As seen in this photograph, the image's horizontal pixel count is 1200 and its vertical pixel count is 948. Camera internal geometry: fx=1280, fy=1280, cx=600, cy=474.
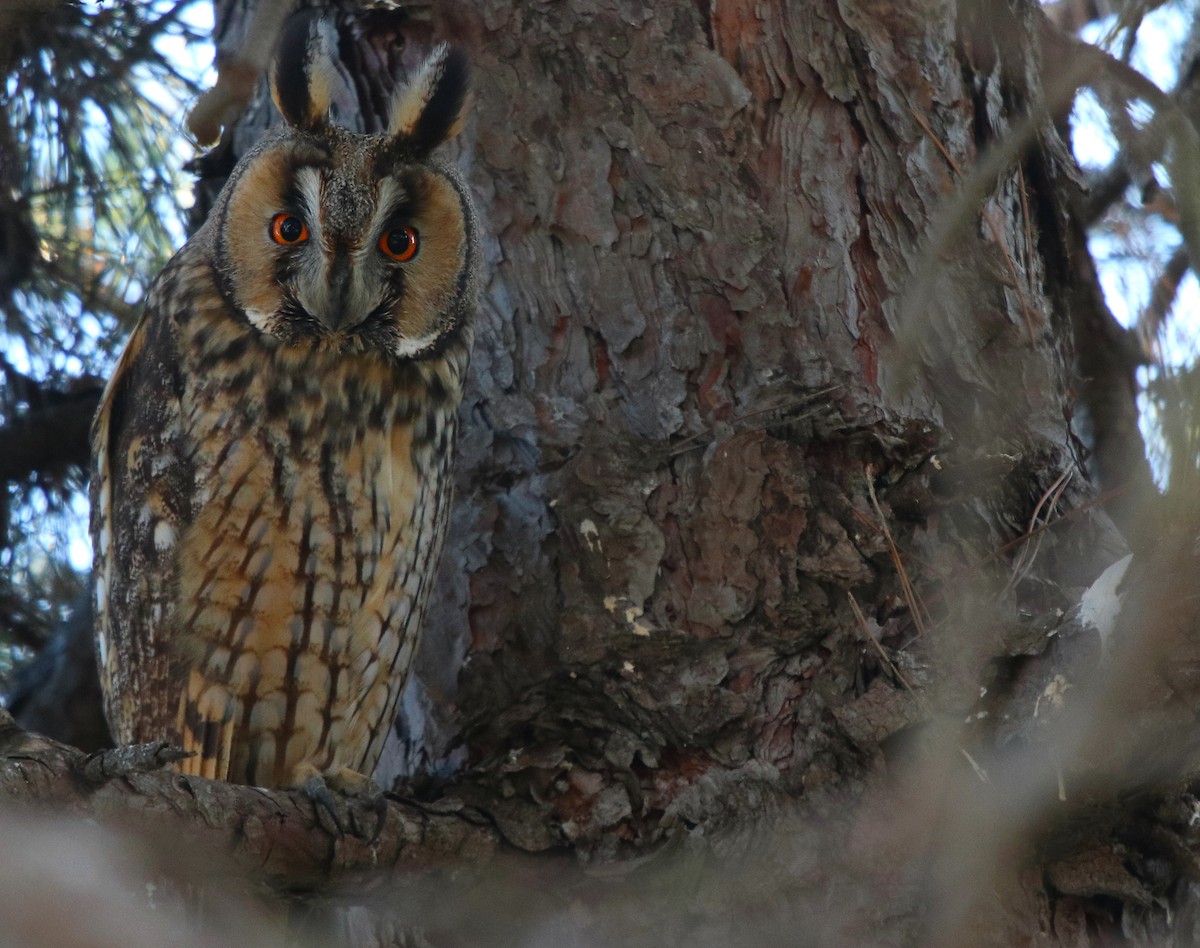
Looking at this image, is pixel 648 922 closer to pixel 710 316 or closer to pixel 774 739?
pixel 774 739

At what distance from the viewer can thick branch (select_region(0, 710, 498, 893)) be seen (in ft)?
3.93

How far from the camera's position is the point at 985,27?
7.01 feet

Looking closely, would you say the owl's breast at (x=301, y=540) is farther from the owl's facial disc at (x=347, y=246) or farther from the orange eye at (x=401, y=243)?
the orange eye at (x=401, y=243)

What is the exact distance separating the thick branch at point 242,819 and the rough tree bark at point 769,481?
10 cm

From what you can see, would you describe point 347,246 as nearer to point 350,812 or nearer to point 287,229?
point 287,229

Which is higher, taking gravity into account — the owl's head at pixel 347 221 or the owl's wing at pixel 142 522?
the owl's head at pixel 347 221

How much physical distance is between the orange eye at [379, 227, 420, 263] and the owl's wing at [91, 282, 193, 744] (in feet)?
1.22

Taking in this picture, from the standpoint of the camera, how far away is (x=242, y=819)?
4.61 ft

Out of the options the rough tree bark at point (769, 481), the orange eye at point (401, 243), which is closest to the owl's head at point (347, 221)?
the orange eye at point (401, 243)

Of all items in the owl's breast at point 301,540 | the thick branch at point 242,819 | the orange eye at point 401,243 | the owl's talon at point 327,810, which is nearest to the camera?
the thick branch at point 242,819

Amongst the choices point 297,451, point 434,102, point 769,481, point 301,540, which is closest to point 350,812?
point 301,540

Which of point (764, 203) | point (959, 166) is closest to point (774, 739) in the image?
point (764, 203)

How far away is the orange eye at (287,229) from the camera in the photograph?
6.46 feet

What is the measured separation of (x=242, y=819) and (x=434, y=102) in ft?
3.72
